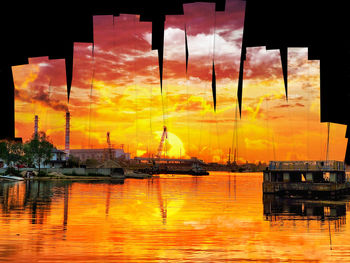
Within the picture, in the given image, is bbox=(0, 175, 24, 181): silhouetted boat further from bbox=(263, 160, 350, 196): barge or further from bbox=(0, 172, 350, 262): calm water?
bbox=(0, 172, 350, 262): calm water

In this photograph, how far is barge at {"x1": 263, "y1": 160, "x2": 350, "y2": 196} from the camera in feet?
232

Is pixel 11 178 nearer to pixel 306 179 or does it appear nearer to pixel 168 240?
pixel 306 179

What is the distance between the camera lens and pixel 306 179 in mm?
74188

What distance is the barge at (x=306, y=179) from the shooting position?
232 feet

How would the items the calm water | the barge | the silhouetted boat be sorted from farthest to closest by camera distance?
the silhouetted boat, the barge, the calm water

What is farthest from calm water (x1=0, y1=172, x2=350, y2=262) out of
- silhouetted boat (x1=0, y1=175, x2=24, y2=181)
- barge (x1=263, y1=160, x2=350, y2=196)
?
silhouetted boat (x1=0, y1=175, x2=24, y2=181)

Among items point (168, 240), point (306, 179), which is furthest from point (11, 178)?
point (168, 240)

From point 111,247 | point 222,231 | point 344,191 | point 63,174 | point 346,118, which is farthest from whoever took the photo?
point 63,174

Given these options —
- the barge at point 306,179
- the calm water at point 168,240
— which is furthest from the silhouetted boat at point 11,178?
the calm water at point 168,240

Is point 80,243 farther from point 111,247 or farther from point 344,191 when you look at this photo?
point 344,191

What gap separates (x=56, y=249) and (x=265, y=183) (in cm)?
6269

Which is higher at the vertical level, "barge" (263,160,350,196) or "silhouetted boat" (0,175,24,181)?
"barge" (263,160,350,196)

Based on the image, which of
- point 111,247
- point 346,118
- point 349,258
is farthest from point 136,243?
point 346,118

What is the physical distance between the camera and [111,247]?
71.4ft
